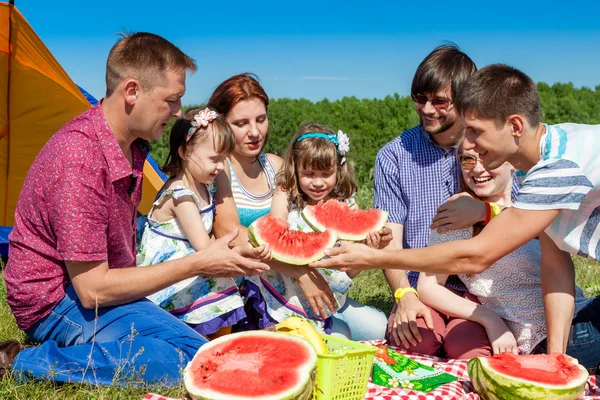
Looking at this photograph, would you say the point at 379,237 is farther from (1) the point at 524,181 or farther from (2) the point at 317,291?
(1) the point at 524,181

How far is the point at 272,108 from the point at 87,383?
1074 centimetres

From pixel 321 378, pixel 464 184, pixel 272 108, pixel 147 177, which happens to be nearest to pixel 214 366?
pixel 321 378

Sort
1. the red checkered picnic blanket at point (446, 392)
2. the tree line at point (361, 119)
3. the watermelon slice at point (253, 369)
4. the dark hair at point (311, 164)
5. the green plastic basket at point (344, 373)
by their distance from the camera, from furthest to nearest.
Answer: the tree line at point (361, 119), the dark hair at point (311, 164), the red checkered picnic blanket at point (446, 392), the green plastic basket at point (344, 373), the watermelon slice at point (253, 369)

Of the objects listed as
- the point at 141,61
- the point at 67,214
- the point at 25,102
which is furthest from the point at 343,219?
the point at 25,102

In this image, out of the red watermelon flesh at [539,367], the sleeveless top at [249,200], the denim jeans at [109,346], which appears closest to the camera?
the red watermelon flesh at [539,367]

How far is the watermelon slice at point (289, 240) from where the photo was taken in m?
3.84

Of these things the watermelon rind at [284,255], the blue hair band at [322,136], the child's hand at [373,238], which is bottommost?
the watermelon rind at [284,255]

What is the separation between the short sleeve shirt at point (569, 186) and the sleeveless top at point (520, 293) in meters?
0.59

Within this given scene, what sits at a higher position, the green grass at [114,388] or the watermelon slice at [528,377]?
the watermelon slice at [528,377]

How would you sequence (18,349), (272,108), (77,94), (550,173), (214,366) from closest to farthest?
(214,366) < (550,173) < (18,349) < (77,94) < (272,108)

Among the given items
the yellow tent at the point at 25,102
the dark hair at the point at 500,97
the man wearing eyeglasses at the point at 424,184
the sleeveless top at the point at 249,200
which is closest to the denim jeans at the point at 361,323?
the man wearing eyeglasses at the point at 424,184

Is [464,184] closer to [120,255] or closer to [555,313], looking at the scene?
[555,313]

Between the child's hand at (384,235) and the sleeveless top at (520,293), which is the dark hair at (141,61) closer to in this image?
the child's hand at (384,235)

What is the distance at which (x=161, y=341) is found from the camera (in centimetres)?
355
